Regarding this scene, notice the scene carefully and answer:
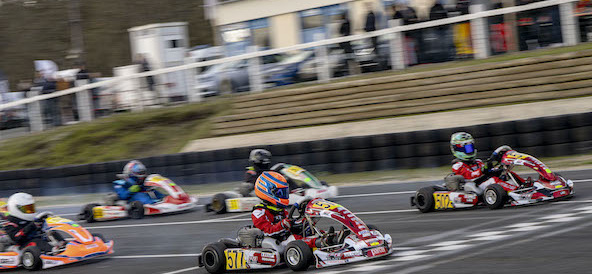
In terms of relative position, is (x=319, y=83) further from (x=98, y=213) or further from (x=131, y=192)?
(x=98, y=213)

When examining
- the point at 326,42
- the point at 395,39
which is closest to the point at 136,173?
the point at 326,42

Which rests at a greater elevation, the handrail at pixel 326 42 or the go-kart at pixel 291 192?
the handrail at pixel 326 42

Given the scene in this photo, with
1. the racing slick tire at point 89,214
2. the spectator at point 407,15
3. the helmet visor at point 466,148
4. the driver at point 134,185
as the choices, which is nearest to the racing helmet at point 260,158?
the driver at point 134,185

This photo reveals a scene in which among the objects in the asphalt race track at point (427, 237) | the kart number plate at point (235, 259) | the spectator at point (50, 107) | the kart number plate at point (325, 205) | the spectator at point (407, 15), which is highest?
the spectator at point (407, 15)

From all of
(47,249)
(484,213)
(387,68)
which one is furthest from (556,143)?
(47,249)

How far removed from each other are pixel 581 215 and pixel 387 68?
9.43 metres

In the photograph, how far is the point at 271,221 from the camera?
8.20 m

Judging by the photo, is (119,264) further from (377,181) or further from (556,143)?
(556,143)

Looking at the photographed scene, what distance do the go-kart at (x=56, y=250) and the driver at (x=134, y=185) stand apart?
3767 mm

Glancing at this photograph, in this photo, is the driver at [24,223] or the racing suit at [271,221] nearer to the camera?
the racing suit at [271,221]

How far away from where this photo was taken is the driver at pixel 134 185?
1378cm

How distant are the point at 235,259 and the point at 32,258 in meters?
2.99

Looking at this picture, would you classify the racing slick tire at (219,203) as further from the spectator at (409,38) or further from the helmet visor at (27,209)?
the spectator at (409,38)

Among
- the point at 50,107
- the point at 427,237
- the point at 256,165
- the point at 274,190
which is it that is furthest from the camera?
the point at 50,107
